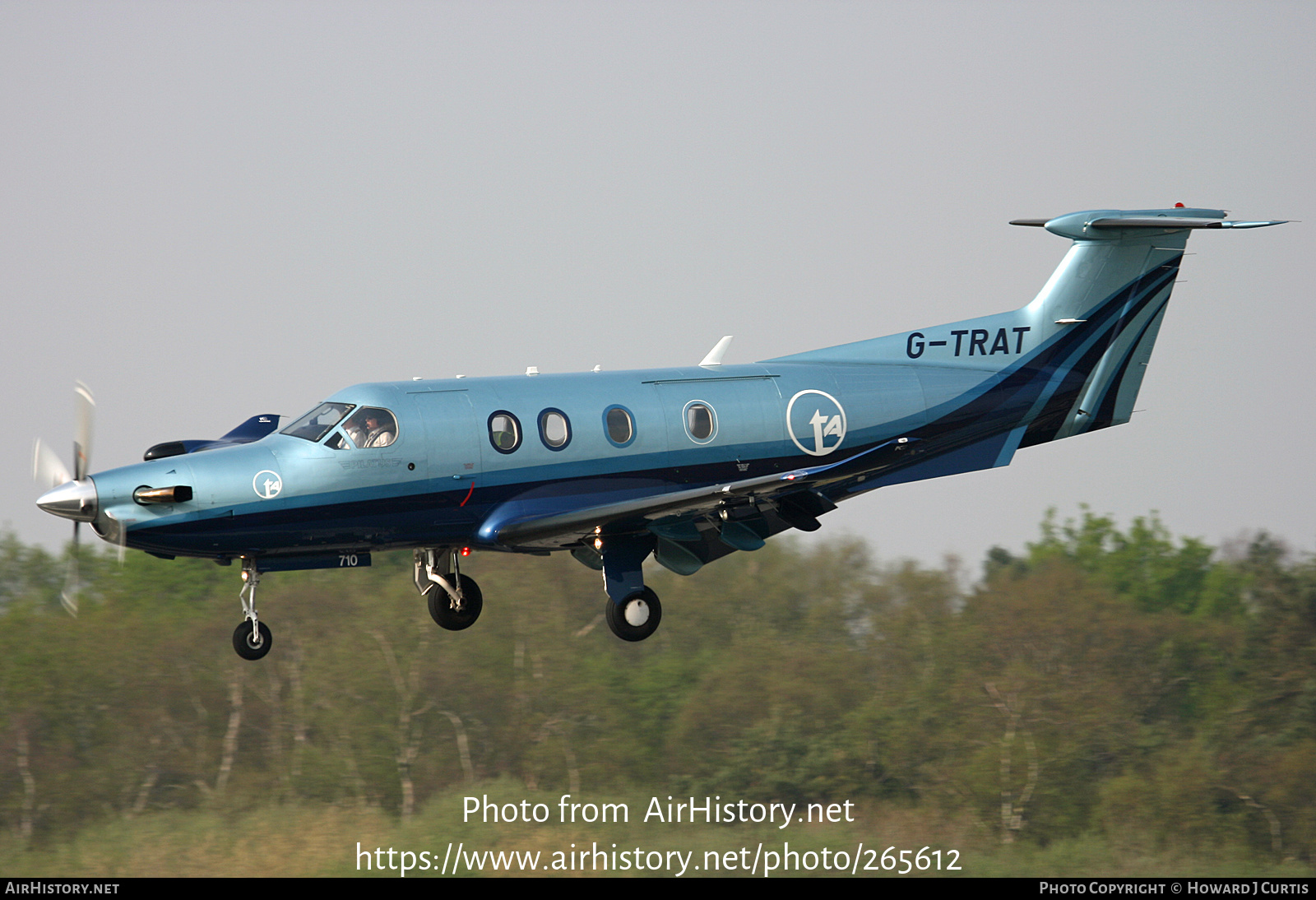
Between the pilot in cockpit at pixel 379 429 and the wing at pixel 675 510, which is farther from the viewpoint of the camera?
the wing at pixel 675 510

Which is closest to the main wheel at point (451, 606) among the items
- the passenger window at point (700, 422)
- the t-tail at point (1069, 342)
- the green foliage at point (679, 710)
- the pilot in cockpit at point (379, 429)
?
the pilot in cockpit at point (379, 429)

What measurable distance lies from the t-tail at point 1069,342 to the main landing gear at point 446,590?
19.5 feet

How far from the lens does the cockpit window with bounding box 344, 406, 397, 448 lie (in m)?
17.6

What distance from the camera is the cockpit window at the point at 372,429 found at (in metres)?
17.6

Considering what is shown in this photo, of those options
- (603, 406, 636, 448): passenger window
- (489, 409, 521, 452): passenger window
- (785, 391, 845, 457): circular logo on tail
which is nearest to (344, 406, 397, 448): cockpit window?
(489, 409, 521, 452): passenger window

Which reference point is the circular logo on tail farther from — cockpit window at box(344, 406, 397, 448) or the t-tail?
cockpit window at box(344, 406, 397, 448)

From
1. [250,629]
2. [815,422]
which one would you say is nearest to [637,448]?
[815,422]

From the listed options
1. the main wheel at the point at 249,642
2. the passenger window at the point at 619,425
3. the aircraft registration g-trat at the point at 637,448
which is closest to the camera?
the aircraft registration g-trat at the point at 637,448

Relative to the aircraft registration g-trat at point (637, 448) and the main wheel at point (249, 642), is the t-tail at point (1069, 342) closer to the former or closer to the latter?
the aircraft registration g-trat at point (637, 448)

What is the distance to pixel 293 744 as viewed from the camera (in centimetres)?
5197

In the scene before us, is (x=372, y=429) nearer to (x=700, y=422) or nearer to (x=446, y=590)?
(x=446, y=590)

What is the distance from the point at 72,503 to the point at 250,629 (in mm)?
2878

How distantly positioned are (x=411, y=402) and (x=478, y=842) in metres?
35.2

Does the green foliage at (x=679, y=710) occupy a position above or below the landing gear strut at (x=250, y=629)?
below
